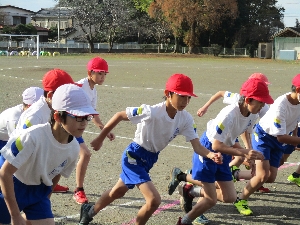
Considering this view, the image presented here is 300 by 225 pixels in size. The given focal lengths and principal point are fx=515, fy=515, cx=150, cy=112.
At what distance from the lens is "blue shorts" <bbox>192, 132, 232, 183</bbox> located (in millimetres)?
5832

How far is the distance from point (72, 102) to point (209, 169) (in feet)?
8.05

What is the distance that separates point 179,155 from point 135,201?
2697 millimetres

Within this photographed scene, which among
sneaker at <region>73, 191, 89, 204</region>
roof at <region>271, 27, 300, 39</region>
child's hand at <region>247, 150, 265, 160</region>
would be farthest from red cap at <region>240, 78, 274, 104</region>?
roof at <region>271, 27, 300, 39</region>

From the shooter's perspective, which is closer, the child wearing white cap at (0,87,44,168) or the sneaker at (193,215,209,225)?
the child wearing white cap at (0,87,44,168)

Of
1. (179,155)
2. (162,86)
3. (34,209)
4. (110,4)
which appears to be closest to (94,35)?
(110,4)

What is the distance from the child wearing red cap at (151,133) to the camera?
5340 mm

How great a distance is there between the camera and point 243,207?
20.9ft

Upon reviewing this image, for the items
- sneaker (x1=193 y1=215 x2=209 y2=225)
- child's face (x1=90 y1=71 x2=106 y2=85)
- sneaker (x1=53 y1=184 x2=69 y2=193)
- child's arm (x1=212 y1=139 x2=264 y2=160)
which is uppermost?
child's face (x1=90 y1=71 x2=106 y2=85)

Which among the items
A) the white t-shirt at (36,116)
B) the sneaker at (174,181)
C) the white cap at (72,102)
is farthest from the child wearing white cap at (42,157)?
the sneaker at (174,181)

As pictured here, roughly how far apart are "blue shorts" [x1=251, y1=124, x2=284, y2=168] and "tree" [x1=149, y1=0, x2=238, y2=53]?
58814 mm

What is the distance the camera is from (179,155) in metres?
9.18

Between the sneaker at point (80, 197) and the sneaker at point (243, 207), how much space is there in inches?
74.2

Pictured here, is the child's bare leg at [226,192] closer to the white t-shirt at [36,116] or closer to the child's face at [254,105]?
the child's face at [254,105]

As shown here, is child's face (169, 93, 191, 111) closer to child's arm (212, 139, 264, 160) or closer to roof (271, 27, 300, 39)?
child's arm (212, 139, 264, 160)
